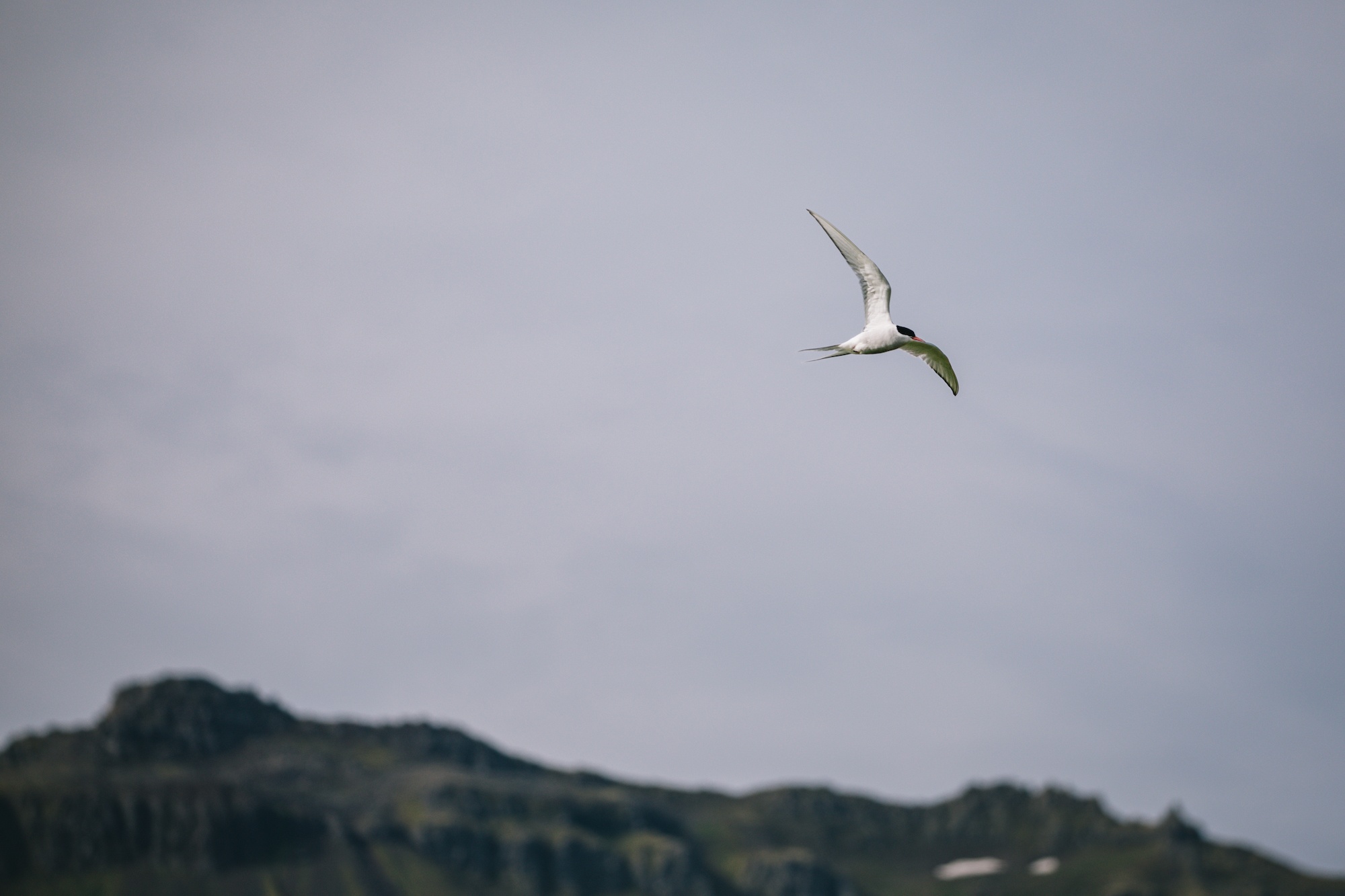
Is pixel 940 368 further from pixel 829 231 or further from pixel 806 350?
pixel 829 231

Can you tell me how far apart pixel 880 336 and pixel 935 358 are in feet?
7.60

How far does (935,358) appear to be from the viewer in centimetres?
4897

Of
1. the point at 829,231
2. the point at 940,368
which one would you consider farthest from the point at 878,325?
the point at 829,231

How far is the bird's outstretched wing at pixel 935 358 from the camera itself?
159 feet

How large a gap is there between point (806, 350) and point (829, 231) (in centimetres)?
550

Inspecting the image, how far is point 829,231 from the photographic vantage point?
43.8 meters

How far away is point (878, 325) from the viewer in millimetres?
49062

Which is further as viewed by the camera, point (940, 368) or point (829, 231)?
point (940, 368)

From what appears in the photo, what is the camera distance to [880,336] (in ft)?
160

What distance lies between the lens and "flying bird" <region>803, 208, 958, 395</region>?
4841 cm

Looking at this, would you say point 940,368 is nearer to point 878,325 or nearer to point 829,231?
point 878,325

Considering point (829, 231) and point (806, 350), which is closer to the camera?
point (829, 231)

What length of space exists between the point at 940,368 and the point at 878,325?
3.02 meters

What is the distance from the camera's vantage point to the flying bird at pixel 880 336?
48.4 metres
